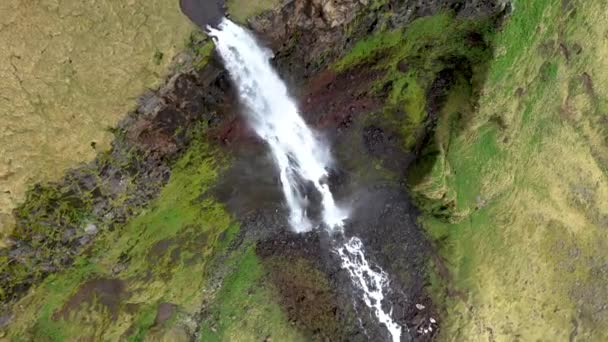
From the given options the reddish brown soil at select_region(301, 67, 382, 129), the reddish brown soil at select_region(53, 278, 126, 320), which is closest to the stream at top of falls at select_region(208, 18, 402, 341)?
the reddish brown soil at select_region(301, 67, 382, 129)

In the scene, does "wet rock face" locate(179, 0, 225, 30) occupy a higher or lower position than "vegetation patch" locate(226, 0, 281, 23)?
lower

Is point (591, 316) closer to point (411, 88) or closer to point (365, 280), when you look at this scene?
point (365, 280)

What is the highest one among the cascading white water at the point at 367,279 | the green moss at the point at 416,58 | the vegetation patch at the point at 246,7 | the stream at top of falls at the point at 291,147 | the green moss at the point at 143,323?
the green moss at the point at 416,58

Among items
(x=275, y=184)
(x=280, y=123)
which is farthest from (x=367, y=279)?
(x=280, y=123)

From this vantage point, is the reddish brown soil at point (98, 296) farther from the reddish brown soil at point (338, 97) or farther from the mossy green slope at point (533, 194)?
the mossy green slope at point (533, 194)

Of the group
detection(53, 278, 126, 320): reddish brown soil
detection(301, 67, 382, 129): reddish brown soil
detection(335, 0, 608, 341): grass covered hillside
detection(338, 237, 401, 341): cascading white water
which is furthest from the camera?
detection(338, 237, 401, 341): cascading white water

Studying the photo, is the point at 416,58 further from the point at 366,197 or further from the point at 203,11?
the point at 203,11

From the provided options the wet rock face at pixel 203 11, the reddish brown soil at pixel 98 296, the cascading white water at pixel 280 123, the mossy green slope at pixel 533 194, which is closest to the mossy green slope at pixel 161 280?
the reddish brown soil at pixel 98 296

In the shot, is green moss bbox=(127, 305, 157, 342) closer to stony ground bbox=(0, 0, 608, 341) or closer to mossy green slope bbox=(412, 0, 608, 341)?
stony ground bbox=(0, 0, 608, 341)

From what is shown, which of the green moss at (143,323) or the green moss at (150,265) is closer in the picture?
the green moss at (150,265)
